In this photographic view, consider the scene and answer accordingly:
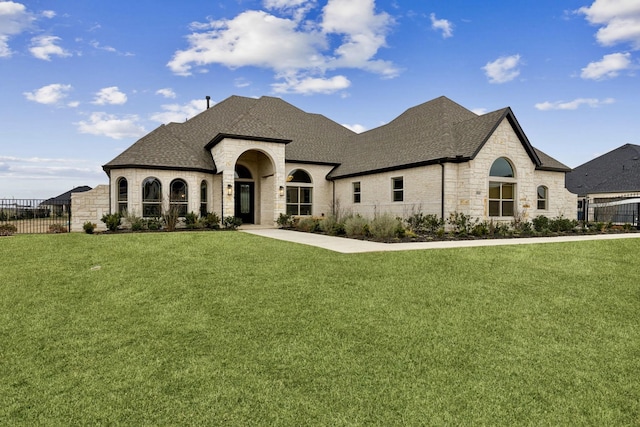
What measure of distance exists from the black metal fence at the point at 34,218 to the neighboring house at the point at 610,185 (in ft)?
105

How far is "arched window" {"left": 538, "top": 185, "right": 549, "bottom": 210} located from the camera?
2228 centimetres

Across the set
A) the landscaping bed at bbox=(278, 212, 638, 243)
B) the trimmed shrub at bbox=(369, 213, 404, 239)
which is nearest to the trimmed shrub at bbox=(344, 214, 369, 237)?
the landscaping bed at bbox=(278, 212, 638, 243)

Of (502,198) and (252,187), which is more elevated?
(252,187)

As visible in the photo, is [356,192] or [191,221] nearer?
[191,221]

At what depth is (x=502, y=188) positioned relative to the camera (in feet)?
59.2

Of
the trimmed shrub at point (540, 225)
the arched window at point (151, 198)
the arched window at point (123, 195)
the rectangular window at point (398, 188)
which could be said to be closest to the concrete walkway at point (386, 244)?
the trimmed shrub at point (540, 225)

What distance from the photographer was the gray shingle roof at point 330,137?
17938 millimetres

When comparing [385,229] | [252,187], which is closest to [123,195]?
[252,187]

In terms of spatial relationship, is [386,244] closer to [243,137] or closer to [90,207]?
[243,137]

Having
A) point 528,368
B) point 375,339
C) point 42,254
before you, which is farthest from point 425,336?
point 42,254

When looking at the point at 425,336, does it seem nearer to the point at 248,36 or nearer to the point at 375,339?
the point at 375,339

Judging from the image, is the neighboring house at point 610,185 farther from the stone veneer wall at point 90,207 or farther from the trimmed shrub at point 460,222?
the stone veneer wall at point 90,207

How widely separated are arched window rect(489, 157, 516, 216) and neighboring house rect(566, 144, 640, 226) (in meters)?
9.70

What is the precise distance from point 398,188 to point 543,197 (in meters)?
10.1
